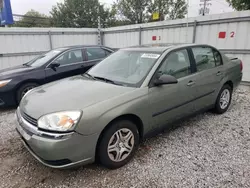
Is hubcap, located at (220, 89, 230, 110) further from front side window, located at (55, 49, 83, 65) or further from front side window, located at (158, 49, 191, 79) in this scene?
front side window, located at (55, 49, 83, 65)

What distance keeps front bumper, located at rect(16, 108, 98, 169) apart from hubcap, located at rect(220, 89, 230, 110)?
2938 mm

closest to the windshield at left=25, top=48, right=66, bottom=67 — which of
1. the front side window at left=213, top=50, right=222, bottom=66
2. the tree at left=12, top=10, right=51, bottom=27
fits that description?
the front side window at left=213, top=50, right=222, bottom=66

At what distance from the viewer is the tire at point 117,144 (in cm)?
218

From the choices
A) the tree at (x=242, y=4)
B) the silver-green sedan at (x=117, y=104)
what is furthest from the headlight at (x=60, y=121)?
the tree at (x=242, y=4)

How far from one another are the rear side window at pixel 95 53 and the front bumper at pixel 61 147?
3885mm

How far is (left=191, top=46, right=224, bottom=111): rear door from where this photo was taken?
3.25 m

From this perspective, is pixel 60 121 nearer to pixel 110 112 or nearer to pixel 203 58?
pixel 110 112

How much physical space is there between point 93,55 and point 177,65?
341cm

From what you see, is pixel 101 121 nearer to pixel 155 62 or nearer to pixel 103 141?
pixel 103 141

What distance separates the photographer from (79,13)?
25.5 meters

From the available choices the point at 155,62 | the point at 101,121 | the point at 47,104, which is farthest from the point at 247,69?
the point at 47,104

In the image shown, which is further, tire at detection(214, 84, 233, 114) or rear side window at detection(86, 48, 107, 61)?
rear side window at detection(86, 48, 107, 61)

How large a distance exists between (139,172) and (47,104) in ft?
4.49

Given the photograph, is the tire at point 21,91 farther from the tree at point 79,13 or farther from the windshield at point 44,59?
the tree at point 79,13
